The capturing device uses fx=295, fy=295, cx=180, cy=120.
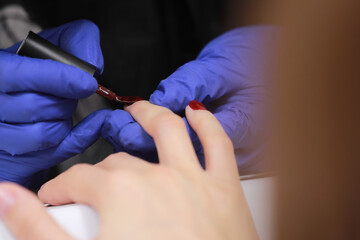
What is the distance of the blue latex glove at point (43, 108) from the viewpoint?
15.7 inches

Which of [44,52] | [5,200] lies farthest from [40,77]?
[5,200]

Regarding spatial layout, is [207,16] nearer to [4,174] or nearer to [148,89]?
[148,89]

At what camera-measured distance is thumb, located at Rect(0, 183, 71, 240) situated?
268 millimetres

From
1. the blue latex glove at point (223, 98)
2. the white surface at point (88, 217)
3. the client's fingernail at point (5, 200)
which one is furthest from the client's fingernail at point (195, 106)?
the client's fingernail at point (5, 200)

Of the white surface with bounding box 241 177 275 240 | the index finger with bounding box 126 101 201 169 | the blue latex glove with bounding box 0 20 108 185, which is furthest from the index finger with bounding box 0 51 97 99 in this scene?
the white surface with bounding box 241 177 275 240

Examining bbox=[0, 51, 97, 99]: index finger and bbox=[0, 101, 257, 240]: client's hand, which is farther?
bbox=[0, 51, 97, 99]: index finger

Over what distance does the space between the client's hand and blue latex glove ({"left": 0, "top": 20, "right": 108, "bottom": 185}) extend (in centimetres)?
11

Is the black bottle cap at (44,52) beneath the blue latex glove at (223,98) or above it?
above

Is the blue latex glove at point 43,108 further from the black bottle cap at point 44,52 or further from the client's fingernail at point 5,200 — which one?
the client's fingernail at point 5,200

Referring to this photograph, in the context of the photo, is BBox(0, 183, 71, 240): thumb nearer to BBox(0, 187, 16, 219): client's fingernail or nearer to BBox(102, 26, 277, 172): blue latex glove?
BBox(0, 187, 16, 219): client's fingernail

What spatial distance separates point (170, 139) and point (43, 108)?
0.70 feet

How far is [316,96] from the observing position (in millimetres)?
141

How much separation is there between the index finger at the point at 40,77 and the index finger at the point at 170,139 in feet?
0.36

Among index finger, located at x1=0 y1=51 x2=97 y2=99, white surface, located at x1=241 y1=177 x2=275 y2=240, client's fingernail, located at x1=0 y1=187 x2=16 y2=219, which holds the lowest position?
white surface, located at x1=241 y1=177 x2=275 y2=240
